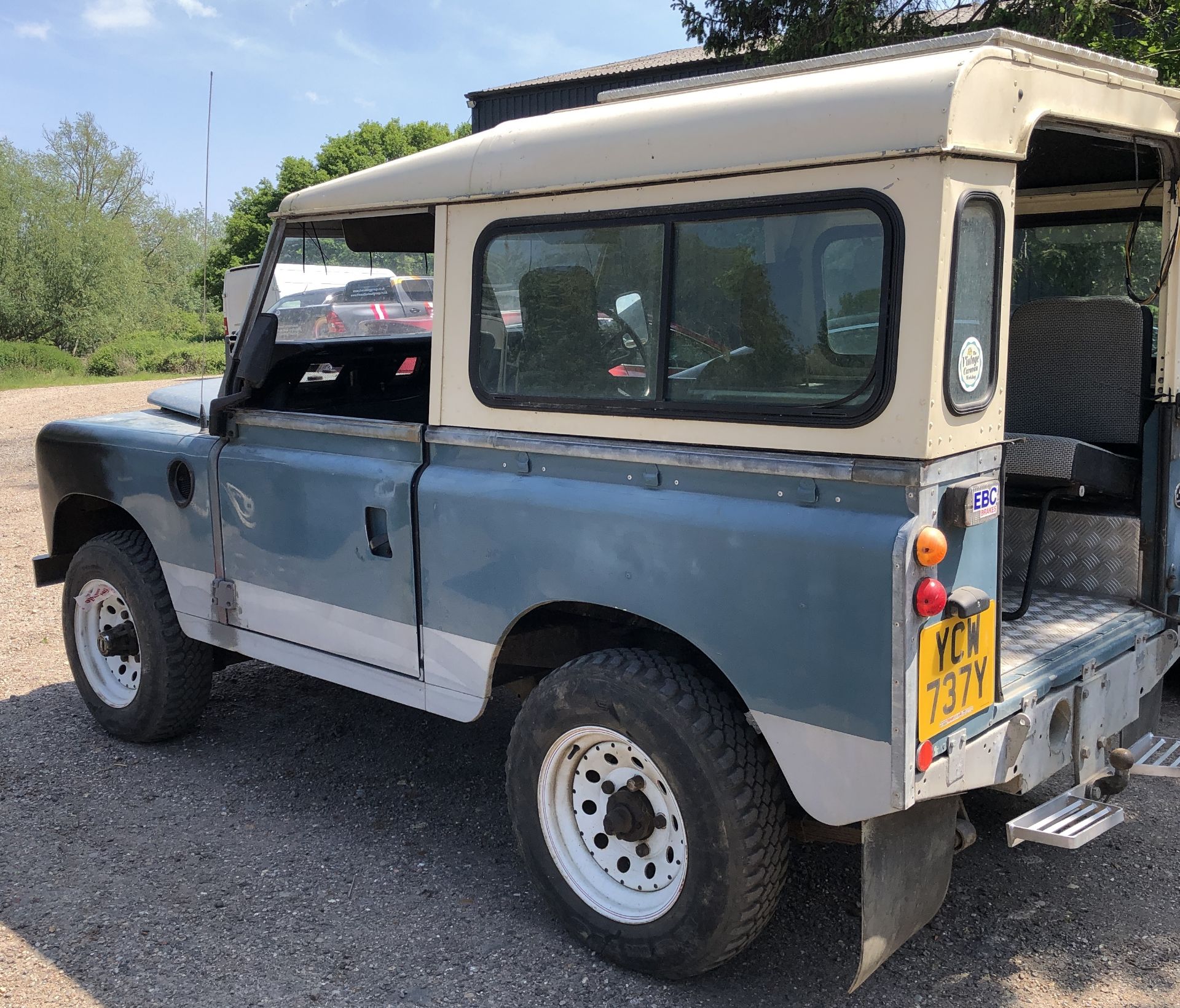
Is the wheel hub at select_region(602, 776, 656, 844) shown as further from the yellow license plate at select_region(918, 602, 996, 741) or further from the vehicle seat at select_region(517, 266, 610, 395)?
the vehicle seat at select_region(517, 266, 610, 395)

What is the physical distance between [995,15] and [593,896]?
724cm

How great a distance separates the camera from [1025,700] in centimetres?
285

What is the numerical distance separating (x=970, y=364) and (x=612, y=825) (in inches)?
60.8

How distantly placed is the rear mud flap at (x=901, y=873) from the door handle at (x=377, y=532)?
1.74 m

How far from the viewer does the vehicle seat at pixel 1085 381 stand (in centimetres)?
376

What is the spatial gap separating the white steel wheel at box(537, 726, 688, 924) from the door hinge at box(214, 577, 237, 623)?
1.63 m

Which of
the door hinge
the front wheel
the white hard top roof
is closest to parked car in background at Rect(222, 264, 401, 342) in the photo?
the white hard top roof

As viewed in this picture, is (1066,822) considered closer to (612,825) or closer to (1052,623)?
(1052,623)

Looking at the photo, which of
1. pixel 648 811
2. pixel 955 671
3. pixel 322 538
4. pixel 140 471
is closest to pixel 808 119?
pixel 955 671

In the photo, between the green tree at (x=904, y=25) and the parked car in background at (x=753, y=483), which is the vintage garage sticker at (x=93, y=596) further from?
the green tree at (x=904, y=25)

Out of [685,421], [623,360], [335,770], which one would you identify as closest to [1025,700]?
[685,421]

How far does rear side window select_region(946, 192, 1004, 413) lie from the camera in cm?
249

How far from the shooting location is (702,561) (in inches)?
109

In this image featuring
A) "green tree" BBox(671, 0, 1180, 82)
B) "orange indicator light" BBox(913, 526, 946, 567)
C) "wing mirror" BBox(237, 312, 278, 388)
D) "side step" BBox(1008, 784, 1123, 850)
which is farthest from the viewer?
"green tree" BBox(671, 0, 1180, 82)
